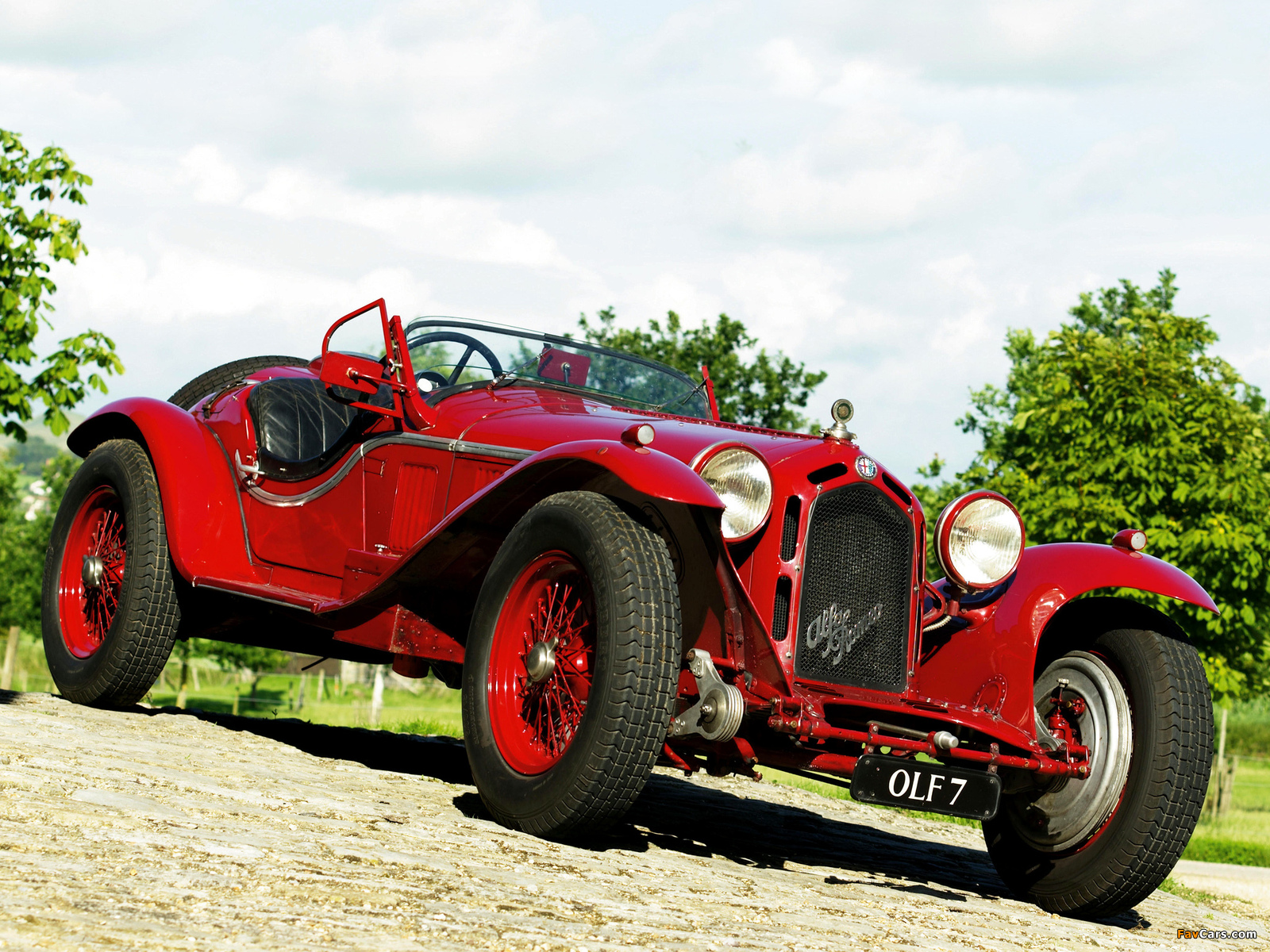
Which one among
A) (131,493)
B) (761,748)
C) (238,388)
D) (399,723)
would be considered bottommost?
(399,723)

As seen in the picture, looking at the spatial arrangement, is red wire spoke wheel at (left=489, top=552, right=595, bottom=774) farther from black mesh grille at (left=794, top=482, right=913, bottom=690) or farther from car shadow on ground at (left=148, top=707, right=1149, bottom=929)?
black mesh grille at (left=794, top=482, right=913, bottom=690)

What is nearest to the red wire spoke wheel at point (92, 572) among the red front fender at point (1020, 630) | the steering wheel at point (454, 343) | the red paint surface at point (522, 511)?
the red paint surface at point (522, 511)

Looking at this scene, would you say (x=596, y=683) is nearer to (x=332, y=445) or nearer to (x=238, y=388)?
(x=332, y=445)

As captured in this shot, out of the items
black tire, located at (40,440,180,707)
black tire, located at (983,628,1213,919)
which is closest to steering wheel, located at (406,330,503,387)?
black tire, located at (40,440,180,707)

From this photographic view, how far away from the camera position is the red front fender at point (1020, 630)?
490 cm

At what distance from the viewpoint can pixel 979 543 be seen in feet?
17.1

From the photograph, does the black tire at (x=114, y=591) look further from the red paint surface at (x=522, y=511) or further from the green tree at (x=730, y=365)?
the green tree at (x=730, y=365)

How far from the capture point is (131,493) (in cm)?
674

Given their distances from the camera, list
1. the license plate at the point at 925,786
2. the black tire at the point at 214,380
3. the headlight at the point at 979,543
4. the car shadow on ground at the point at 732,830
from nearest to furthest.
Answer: the license plate at the point at 925,786, the car shadow on ground at the point at 732,830, the headlight at the point at 979,543, the black tire at the point at 214,380

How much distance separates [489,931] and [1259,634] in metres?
13.3

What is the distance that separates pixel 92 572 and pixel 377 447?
2.02 m

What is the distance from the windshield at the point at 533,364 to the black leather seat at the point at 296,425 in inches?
19.2

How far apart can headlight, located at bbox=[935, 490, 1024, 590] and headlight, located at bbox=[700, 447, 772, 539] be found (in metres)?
0.95

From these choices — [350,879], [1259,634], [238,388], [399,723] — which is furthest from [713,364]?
[350,879]
